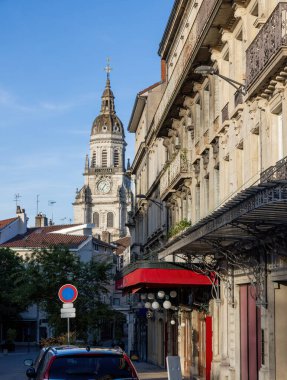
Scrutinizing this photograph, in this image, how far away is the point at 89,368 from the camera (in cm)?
1309

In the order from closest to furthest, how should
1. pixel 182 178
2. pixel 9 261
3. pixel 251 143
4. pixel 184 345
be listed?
pixel 251 143, pixel 182 178, pixel 184 345, pixel 9 261

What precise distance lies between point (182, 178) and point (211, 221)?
13.2 meters

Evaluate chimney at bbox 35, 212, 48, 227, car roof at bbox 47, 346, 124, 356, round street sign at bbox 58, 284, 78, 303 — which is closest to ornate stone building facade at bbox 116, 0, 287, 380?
round street sign at bbox 58, 284, 78, 303

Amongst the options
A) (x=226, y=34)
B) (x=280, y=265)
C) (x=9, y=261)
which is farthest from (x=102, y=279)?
(x=9, y=261)

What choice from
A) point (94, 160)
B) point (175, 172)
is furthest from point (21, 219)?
point (94, 160)

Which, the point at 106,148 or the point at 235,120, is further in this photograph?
the point at 106,148

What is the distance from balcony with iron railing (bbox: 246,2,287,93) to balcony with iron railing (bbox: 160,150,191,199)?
12219 millimetres

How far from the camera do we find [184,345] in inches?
1375

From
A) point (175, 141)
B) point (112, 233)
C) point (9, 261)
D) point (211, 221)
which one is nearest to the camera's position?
point (211, 221)

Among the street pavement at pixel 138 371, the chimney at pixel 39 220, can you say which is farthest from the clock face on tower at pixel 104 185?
the street pavement at pixel 138 371

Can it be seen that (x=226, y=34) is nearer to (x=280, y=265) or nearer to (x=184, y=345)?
(x=280, y=265)

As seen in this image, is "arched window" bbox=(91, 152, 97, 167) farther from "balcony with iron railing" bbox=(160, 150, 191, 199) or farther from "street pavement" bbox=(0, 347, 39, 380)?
"balcony with iron railing" bbox=(160, 150, 191, 199)

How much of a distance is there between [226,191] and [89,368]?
12170mm

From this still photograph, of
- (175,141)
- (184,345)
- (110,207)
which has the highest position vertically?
(110,207)
